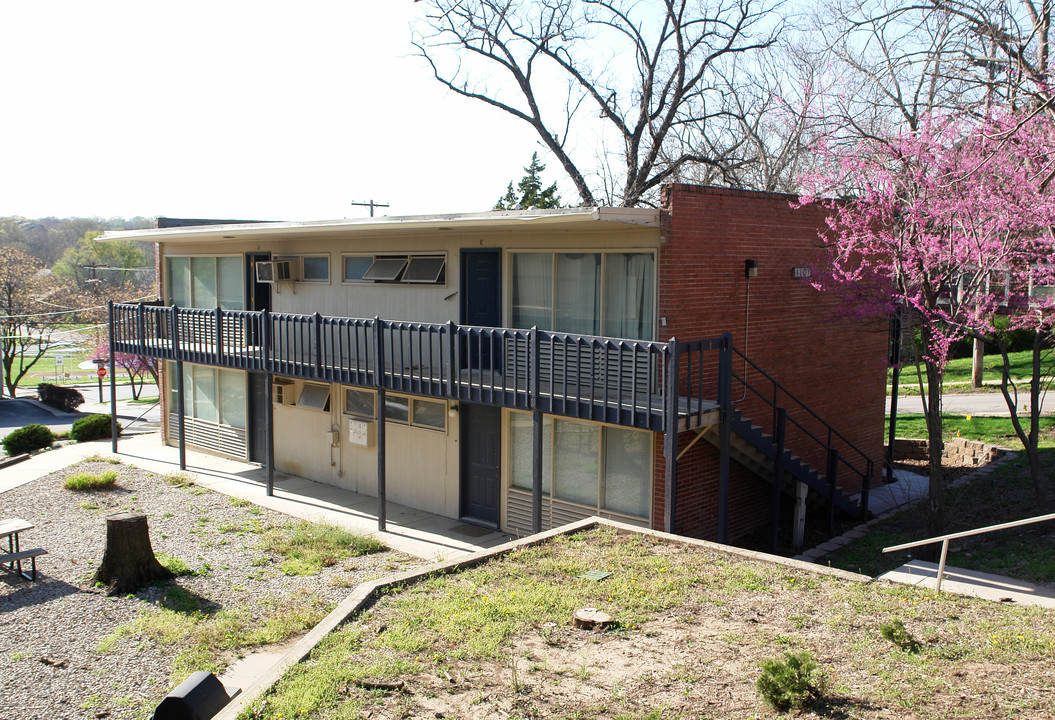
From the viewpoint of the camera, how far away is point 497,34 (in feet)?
116

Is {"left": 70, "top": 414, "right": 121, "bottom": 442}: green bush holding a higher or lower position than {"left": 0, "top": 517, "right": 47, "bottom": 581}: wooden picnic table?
lower

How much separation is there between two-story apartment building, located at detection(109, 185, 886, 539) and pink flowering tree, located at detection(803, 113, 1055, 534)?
3.49 feet

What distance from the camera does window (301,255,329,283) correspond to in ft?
55.9

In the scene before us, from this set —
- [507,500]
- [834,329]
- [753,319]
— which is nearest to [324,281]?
→ [507,500]

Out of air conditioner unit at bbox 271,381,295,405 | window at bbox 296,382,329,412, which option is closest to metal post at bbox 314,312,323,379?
window at bbox 296,382,329,412

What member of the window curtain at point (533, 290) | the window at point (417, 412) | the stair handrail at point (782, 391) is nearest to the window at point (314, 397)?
the window at point (417, 412)

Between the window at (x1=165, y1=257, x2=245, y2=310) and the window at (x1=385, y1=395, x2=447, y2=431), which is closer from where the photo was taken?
the window at (x1=385, y1=395, x2=447, y2=431)

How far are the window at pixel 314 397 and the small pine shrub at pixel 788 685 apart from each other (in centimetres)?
1263

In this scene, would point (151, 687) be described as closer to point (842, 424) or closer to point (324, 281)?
point (324, 281)

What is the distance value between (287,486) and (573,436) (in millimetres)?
7153

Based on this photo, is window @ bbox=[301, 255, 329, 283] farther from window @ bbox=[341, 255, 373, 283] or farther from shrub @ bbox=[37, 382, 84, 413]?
shrub @ bbox=[37, 382, 84, 413]

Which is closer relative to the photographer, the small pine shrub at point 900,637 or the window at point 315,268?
the small pine shrub at point 900,637

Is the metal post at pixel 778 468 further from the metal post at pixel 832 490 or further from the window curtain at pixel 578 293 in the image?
the window curtain at pixel 578 293

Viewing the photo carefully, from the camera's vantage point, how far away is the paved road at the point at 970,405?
21.8 m
